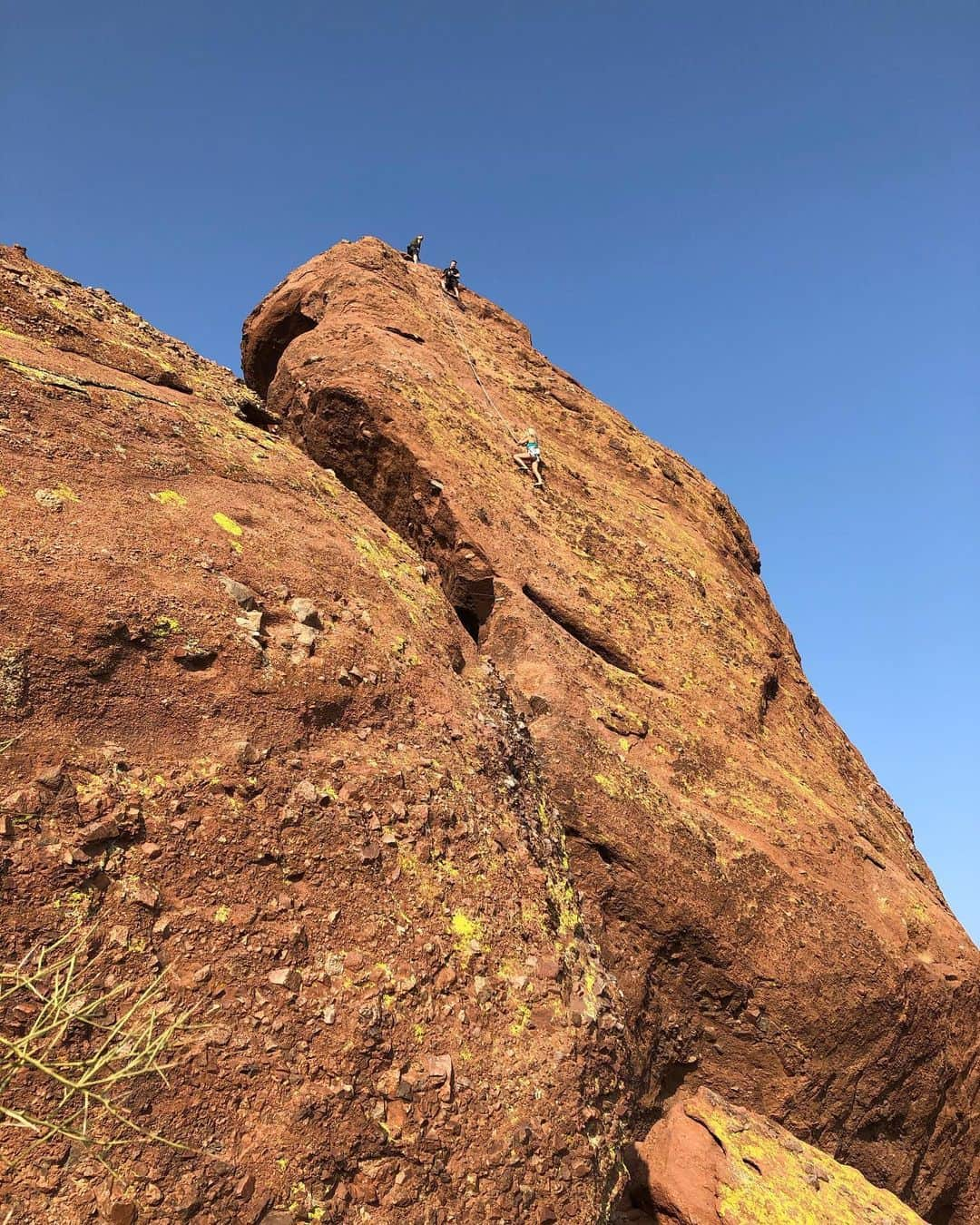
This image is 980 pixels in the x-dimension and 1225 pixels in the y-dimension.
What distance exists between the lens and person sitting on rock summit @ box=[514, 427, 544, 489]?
15.7 m

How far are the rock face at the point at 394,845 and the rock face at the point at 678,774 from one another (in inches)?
2.8

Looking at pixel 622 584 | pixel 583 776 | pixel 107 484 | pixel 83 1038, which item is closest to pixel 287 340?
pixel 622 584

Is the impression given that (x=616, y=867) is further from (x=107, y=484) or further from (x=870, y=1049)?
(x=107, y=484)

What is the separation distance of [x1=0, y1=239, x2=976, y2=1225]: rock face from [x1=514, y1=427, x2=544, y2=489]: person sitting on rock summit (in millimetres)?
490

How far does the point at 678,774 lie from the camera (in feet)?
39.8

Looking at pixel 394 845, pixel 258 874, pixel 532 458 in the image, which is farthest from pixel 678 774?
pixel 258 874

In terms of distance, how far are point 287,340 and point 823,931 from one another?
16.7 metres

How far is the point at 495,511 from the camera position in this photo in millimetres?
13555

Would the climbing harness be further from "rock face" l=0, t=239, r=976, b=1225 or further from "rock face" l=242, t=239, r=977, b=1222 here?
"rock face" l=0, t=239, r=976, b=1225

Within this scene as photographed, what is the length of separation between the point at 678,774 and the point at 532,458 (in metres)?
7.22

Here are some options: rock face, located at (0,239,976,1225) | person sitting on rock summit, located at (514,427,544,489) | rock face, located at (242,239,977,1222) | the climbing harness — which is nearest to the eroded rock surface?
rock face, located at (0,239,976,1225)

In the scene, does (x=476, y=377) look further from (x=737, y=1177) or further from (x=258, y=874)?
(x=737, y=1177)

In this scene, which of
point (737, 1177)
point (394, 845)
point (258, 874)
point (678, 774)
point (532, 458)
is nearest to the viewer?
point (258, 874)

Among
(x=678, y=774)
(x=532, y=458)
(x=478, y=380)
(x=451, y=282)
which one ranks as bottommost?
(x=678, y=774)
